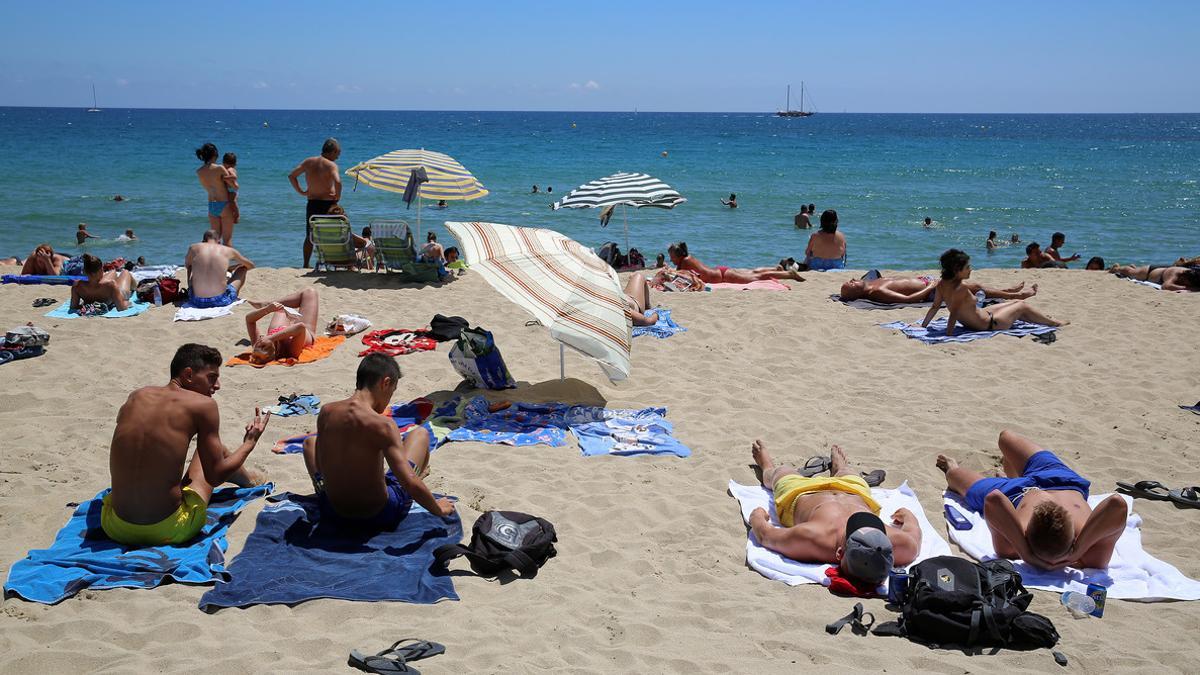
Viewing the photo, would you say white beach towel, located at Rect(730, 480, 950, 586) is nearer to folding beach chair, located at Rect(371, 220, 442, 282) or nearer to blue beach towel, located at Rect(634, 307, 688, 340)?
blue beach towel, located at Rect(634, 307, 688, 340)

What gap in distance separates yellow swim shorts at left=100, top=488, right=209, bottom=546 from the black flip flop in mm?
5580

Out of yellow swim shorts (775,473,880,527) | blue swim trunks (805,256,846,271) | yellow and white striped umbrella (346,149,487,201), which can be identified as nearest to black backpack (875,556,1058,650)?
yellow swim shorts (775,473,880,527)

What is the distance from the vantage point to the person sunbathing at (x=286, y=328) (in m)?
7.47

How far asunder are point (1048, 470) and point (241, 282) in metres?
8.11

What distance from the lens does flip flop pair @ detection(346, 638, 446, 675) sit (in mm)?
3320

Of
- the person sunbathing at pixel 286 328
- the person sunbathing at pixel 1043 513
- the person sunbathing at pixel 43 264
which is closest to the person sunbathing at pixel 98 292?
the person sunbathing at pixel 286 328

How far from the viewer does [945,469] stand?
5.59m

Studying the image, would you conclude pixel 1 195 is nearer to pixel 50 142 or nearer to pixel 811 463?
pixel 811 463

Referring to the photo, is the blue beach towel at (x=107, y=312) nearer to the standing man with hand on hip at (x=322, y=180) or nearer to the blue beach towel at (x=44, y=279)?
the blue beach towel at (x=44, y=279)

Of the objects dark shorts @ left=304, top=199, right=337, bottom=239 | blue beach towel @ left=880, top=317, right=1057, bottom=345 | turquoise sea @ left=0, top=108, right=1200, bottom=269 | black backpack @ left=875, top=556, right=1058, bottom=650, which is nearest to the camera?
black backpack @ left=875, top=556, right=1058, bottom=650

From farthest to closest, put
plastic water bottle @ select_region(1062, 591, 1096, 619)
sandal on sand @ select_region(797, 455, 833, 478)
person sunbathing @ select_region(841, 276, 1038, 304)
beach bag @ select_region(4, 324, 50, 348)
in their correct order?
person sunbathing @ select_region(841, 276, 1038, 304) < beach bag @ select_region(4, 324, 50, 348) < sandal on sand @ select_region(797, 455, 833, 478) < plastic water bottle @ select_region(1062, 591, 1096, 619)

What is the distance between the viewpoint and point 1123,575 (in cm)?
444

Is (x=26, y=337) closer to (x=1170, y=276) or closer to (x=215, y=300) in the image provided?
(x=215, y=300)

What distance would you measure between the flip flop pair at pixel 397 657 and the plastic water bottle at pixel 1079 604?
2924 mm
